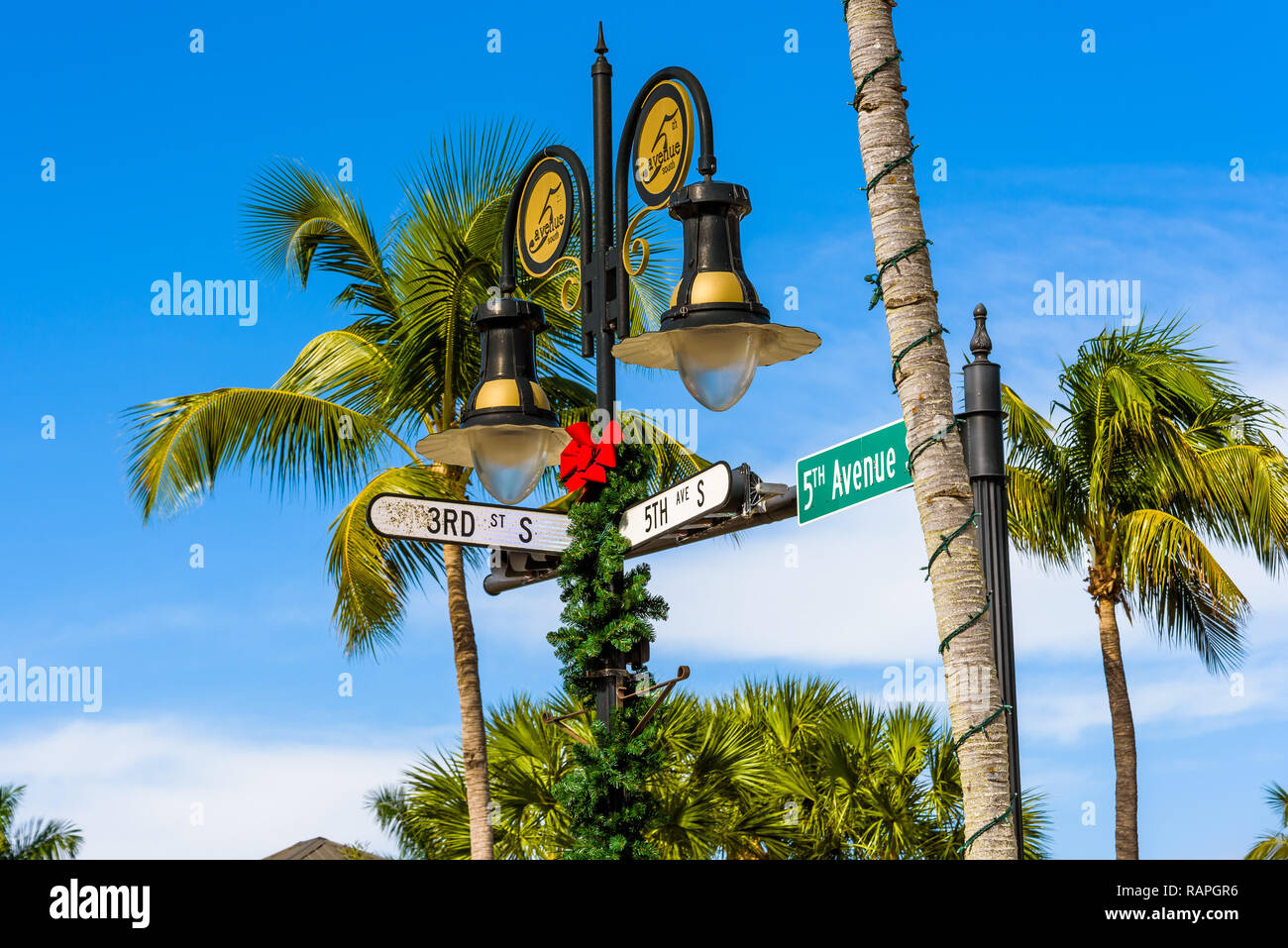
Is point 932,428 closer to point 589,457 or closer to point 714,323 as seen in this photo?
point 714,323

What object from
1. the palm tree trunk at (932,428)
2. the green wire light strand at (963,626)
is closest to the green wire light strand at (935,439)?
the palm tree trunk at (932,428)

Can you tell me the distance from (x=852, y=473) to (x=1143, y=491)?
15474 millimetres

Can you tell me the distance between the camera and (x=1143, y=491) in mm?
19734

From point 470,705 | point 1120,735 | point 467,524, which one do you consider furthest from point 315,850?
point 467,524

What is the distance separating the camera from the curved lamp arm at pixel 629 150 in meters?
6.21

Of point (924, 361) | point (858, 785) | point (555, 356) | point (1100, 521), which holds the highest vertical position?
point (555, 356)

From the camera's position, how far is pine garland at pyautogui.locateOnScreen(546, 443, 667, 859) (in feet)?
20.0

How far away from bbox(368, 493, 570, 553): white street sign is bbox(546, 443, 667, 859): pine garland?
0.19 m
